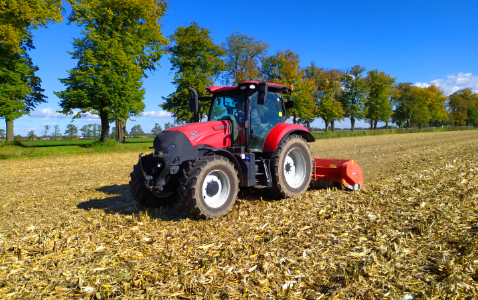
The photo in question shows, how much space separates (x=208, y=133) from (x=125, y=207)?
2.19 metres

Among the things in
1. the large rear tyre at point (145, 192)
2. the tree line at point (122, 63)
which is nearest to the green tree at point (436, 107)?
the tree line at point (122, 63)

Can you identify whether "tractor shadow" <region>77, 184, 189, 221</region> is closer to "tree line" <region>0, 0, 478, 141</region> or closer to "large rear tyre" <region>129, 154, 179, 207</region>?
"large rear tyre" <region>129, 154, 179, 207</region>

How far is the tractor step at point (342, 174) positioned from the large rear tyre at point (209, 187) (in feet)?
8.31

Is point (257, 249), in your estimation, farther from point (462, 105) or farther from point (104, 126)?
point (462, 105)

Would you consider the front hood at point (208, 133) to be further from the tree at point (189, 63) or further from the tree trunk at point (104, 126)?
the tree at point (189, 63)

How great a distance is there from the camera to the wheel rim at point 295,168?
659 cm

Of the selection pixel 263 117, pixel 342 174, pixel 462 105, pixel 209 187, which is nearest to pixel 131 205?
pixel 209 187

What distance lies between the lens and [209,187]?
193 inches

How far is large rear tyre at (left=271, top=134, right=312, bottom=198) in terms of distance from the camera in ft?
19.5

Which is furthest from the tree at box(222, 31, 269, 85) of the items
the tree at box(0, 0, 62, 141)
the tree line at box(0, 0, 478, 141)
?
the tree at box(0, 0, 62, 141)

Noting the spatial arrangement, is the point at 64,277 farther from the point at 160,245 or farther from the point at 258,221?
the point at 258,221

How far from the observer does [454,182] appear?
268 inches

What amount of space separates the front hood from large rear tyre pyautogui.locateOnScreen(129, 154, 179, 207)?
689 mm

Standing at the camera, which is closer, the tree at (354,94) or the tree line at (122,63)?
the tree line at (122,63)
